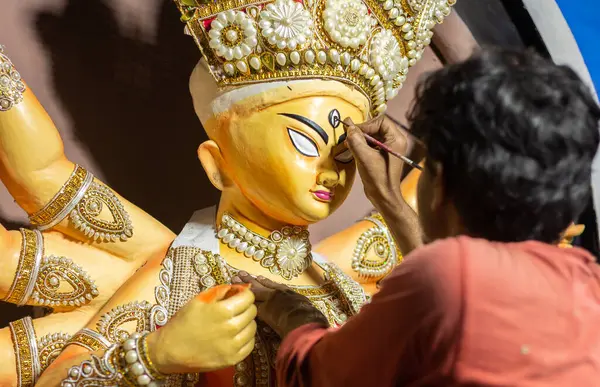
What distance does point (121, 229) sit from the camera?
1468mm

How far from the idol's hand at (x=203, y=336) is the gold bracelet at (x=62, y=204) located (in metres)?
0.38

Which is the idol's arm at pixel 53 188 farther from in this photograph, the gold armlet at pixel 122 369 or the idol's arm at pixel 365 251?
the idol's arm at pixel 365 251

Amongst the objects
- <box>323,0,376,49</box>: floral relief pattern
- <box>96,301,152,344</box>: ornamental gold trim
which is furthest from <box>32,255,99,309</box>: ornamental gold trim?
<box>323,0,376,49</box>: floral relief pattern

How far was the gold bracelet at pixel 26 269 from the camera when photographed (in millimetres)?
1374

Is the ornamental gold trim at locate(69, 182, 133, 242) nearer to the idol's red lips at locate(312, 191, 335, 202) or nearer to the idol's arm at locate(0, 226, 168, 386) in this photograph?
the idol's arm at locate(0, 226, 168, 386)

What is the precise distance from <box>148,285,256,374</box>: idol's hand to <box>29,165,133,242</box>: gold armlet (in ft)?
1.13

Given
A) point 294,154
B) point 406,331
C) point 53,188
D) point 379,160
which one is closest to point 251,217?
point 294,154

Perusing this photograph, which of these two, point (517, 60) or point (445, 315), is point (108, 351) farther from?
point (517, 60)

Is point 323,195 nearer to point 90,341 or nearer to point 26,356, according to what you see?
point 90,341

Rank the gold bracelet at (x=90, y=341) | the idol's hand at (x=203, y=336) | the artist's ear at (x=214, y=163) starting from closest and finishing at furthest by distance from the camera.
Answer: the idol's hand at (x=203, y=336) → the gold bracelet at (x=90, y=341) → the artist's ear at (x=214, y=163)

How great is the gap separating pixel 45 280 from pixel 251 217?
443mm

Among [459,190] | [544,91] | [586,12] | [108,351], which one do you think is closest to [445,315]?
[459,190]

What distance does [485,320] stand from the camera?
85 centimetres

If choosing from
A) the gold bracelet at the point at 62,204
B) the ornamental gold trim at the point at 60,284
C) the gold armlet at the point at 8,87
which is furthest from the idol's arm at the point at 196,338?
the gold armlet at the point at 8,87
